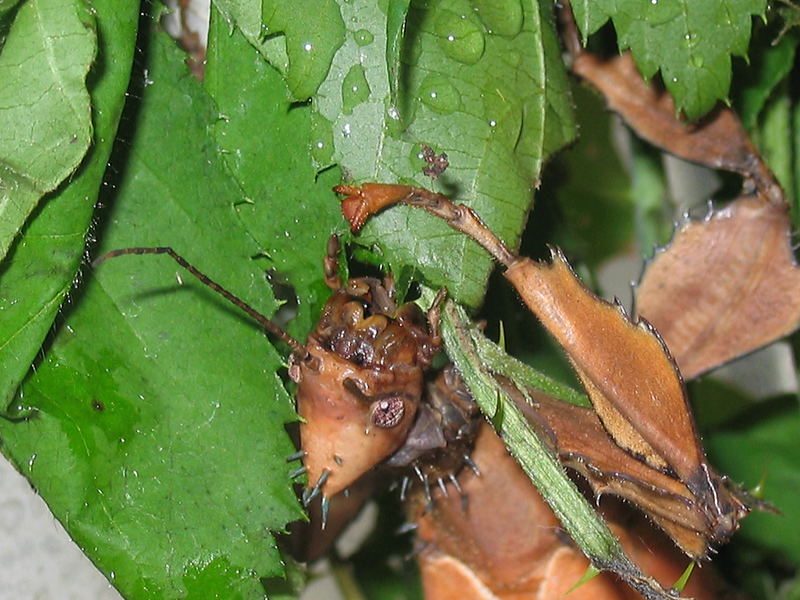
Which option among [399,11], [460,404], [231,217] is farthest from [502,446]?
[399,11]

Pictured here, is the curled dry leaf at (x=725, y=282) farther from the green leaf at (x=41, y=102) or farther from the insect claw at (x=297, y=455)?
the green leaf at (x=41, y=102)

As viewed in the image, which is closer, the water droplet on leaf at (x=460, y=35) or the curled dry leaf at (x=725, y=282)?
the water droplet on leaf at (x=460, y=35)

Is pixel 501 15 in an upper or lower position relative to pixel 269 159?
upper

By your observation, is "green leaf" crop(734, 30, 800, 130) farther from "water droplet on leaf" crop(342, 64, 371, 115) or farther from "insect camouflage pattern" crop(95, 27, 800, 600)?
"water droplet on leaf" crop(342, 64, 371, 115)

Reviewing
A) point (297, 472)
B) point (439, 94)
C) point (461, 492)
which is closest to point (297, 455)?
point (297, 472)

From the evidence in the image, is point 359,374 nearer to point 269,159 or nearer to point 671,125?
point 269,159

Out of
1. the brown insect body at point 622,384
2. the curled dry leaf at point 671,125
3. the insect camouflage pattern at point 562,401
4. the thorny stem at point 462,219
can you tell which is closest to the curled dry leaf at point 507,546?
the insect camouflage pattern at point 562,401
